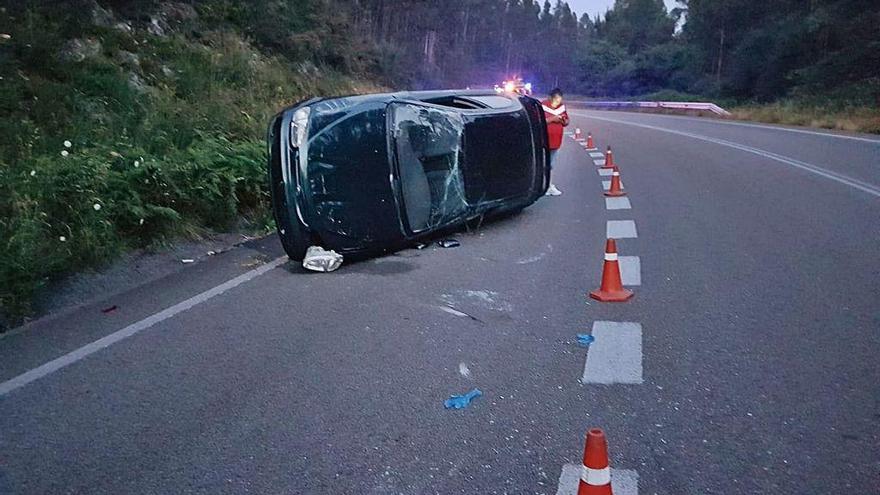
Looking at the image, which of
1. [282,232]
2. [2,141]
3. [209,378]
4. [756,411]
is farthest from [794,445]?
[2,141]

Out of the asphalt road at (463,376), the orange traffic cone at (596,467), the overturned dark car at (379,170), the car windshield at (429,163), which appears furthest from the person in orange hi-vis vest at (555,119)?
the orange traffic cone at (596,467)

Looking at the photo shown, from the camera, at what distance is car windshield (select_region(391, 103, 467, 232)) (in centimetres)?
858

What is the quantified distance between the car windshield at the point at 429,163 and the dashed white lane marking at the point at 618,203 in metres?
2.90

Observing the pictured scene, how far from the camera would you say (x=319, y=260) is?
793 centimetres

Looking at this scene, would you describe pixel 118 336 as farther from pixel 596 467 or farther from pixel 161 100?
pixel 161 100

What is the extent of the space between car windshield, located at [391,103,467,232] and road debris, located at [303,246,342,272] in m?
0.98

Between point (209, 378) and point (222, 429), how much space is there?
797mm

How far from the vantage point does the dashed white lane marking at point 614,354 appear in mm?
5055

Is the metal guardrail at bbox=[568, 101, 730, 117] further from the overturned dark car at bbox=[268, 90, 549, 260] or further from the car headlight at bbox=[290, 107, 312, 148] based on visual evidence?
the car headlight at bbox=[290, 107, 312, 148]

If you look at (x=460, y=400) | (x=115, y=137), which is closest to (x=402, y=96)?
(x=115, y=137)

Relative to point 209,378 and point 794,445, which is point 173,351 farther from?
point 794,445

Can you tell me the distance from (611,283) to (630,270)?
1.04 metres

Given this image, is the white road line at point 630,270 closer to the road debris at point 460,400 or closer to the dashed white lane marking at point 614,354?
the dashed white lane marking at point 614,354

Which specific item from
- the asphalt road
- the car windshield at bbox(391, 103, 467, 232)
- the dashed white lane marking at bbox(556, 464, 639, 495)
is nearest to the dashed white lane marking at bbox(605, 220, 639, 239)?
the asphalt road
